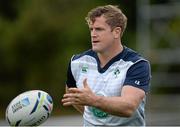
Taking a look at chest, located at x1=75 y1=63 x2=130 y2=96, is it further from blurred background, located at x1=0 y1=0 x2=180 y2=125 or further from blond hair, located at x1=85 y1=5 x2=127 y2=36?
blurred background, located at x1=0 y1=0 x2=180 y2=125

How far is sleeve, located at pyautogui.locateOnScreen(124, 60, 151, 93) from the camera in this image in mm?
6863

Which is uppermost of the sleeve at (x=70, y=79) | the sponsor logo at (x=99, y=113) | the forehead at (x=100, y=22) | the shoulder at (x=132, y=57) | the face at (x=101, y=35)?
the forehead at (x=100, y=22)

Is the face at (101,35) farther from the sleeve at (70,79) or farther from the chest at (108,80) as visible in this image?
the sleeve at (70,79)

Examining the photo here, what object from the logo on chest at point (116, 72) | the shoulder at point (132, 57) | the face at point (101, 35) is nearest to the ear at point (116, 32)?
the face at point (101, 35)

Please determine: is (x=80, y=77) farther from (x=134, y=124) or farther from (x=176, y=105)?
(x=176, y=105)

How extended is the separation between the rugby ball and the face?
72cm

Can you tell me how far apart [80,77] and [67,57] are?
55.3 feet

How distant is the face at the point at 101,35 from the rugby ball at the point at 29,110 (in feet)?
2.37

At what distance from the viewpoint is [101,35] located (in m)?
6.97

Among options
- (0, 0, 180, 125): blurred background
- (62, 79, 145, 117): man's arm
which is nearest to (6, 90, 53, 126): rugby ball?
(62, 79, 145, 117): man's arm

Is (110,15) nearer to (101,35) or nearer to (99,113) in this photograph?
(101,35)

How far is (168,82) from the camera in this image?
20.8m

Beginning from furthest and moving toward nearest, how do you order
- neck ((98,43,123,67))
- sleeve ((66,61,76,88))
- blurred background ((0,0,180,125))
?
blurred background ((0,0,180,125))
sleeve ((66,61,76,88))
neck ((98,43,123,67))

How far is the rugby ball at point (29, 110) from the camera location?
23.6 ft
